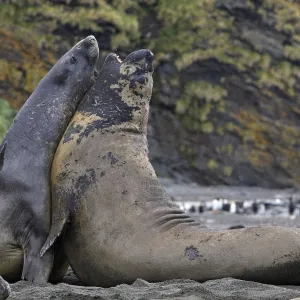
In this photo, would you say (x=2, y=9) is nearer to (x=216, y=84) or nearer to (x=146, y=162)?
(x=216, y=84)

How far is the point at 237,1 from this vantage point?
34469 millimetres

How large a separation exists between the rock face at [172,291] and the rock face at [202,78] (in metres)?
A: 24.6

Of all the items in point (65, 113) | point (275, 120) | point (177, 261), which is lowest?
point (275, 120)

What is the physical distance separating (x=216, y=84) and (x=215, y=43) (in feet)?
5.55

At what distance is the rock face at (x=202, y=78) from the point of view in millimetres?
31297

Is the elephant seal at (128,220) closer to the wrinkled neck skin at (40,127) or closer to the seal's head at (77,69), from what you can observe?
the wrinkled neck skin at (40,127)

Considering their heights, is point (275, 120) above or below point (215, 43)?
below

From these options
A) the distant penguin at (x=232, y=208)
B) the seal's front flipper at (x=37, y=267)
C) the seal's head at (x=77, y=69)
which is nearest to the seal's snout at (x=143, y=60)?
the seal's head at (x=77, y=69)

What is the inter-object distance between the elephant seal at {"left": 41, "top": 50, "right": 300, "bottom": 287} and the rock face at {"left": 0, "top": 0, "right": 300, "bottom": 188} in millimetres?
23272

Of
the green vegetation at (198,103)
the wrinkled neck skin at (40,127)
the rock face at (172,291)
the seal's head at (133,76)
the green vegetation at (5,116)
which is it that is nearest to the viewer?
the rock face at (172,291)

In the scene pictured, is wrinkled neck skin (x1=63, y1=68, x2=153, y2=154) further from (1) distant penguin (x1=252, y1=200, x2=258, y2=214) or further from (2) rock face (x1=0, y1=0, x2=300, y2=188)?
(2) rock face (x1=0, y1=0, x2=300, y2=188)

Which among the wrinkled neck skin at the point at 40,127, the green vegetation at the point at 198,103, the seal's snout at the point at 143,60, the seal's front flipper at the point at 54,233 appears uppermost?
the seal's snout at the point at 143,60

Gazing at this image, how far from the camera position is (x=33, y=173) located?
698cm

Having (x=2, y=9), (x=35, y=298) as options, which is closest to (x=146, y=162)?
(x=35, y=298)
